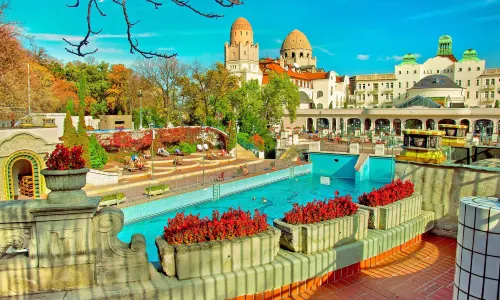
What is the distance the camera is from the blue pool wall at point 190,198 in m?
16.5

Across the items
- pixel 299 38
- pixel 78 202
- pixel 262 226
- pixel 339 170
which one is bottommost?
pixel 339 170

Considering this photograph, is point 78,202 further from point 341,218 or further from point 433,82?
point 433,82

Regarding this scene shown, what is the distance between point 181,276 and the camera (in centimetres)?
458

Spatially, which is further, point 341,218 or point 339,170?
point 339,170

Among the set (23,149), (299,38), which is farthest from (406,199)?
(299,38)

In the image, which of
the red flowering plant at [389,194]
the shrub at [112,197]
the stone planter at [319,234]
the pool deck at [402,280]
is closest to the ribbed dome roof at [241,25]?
the shrub at [112,197]

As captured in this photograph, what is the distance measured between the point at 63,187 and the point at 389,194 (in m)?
5.72

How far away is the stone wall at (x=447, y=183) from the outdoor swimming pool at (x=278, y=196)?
8266 millimetres

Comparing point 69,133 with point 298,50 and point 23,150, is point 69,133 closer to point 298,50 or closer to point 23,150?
point 23,150

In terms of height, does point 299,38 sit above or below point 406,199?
above

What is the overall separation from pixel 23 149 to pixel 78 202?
48.4 ft

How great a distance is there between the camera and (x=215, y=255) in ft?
15.6

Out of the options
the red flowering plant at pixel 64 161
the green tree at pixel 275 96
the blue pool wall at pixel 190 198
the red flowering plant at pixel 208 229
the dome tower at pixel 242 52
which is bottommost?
the blue pool wall at pixel 190 198

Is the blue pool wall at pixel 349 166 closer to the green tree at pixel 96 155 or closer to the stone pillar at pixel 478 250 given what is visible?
the green tree at pixel 96 155
